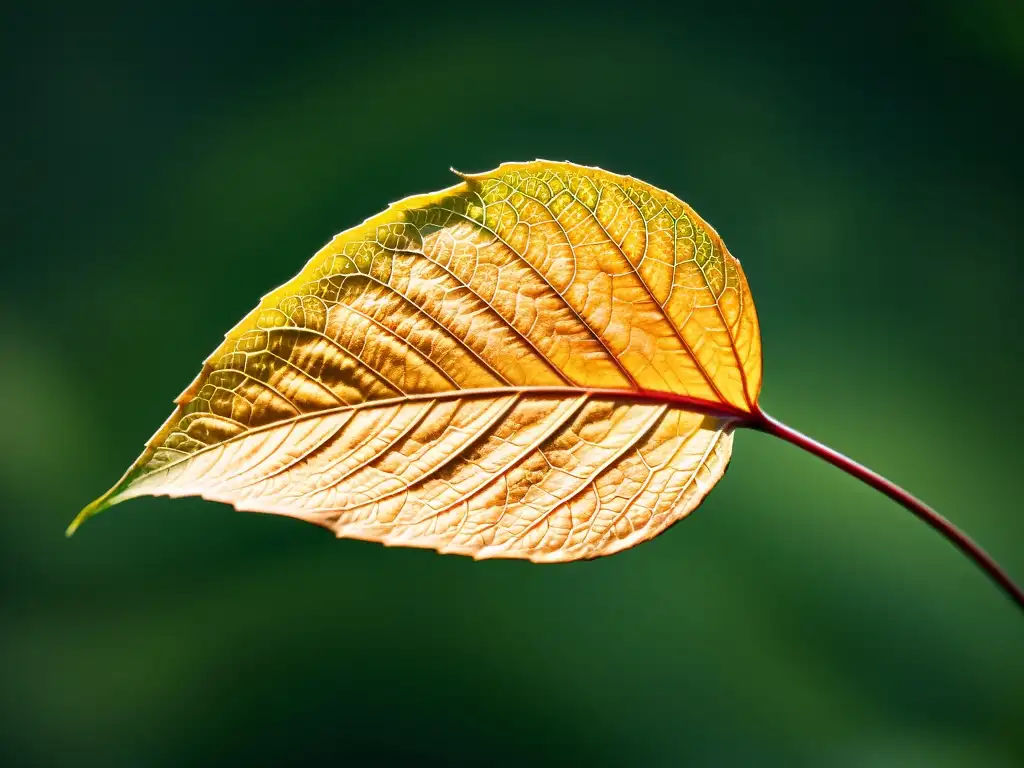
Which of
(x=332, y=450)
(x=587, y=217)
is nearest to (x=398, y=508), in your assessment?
(x=332, y=450)

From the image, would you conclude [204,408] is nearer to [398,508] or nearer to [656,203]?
[398,508]

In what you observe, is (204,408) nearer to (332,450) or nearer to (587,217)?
(332,450)

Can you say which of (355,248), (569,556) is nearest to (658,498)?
(569,556)

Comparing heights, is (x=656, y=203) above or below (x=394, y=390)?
above

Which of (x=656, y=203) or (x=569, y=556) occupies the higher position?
(x=656, y=203)

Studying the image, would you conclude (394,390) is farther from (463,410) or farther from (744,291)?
(744,291)
